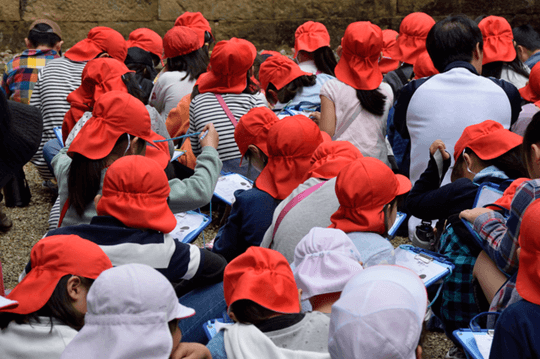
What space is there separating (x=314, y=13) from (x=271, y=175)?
6249 mm

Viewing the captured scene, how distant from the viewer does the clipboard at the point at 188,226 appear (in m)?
3.09

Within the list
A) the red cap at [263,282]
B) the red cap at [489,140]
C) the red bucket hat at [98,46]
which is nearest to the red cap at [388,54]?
the red bucket hat at [98,46]

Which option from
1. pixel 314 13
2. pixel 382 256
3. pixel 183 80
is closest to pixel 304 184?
pixel 382 256

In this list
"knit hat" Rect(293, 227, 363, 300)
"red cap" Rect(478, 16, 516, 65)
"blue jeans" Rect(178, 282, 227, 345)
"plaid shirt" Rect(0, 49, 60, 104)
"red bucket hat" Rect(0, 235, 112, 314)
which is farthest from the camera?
"plaid shirt" Rect(0, 49, 60, 104)

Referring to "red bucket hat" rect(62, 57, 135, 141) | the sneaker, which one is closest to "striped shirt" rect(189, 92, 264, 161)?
"red bucket hat" rect(62, 57, 135, 141)

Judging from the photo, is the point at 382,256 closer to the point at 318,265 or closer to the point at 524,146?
the point at 318,265

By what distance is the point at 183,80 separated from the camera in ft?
17.1

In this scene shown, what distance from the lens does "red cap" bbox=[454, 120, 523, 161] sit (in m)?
2.95

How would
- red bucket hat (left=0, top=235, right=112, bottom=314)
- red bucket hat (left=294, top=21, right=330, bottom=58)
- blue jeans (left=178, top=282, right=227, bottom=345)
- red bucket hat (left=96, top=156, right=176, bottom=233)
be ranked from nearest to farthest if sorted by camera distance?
red bucket hat (left=0, top=235, right=112, bottom=314), red bucket hat (left=96, top=156, right=176, bottom=233), blue jeans (left=178, top=282, right=227, bottom=345), red bucket hat (left=294, top=21, right=330, bottom=58)

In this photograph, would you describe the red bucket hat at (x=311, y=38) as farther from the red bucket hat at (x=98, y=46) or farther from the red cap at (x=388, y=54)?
the red bucket hat at (x=98, y=46)

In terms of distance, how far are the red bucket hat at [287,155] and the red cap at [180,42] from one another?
2.31 metres

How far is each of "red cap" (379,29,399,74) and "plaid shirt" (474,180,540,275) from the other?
3.98 m

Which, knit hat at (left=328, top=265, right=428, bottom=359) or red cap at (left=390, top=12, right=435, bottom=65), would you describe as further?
red cap at (left=390, top=12, right=435, bottom=65)

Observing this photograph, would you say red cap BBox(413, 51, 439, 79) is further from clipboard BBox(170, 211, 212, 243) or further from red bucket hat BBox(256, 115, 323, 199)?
clipboard BBox(170, 211, 212, 243)
